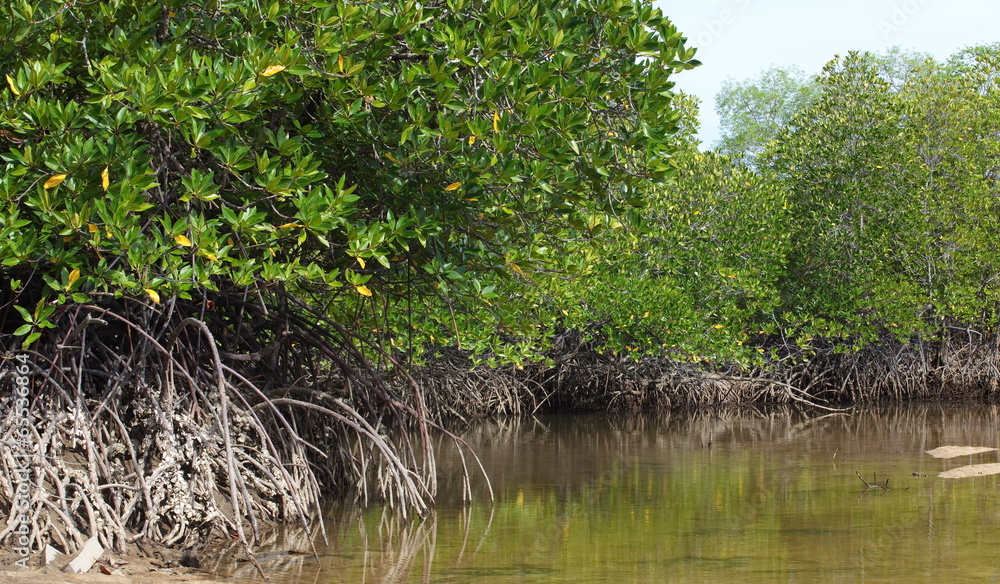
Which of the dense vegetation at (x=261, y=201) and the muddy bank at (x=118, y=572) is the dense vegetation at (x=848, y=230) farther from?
the muddy bank at (x=118, y=572)

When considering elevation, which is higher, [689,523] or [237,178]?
[237,178]

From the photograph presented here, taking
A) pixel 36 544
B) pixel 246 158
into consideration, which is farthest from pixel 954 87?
pixel 36 544

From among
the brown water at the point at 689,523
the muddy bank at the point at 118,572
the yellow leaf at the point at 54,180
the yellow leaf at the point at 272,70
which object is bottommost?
the brown water at the point at 689,523

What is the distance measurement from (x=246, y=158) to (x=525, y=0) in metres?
1.50

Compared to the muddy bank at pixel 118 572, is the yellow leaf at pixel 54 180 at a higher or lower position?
higher

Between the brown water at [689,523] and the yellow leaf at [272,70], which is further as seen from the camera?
the brown water at [689,523]

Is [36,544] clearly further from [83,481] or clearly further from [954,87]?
[954,87]

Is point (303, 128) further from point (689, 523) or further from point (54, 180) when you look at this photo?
point (689, 523)

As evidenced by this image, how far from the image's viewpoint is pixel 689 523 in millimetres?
5574

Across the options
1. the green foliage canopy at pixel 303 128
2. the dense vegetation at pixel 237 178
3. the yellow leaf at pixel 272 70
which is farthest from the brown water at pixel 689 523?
the yellow leaf at pixel 272 70

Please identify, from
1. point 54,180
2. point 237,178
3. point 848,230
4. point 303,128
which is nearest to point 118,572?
point 54,180

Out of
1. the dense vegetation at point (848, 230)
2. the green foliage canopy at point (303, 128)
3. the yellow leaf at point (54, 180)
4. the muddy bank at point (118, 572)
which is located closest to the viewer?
the muddy bank at point (118, 572)

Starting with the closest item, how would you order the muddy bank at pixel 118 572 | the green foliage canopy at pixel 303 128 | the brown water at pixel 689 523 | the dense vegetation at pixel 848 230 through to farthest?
the muddy bank at pixel 118 572 < the green foliage canopy at pixel 303 128 < the brown water at pixel 689 523 < the dense vegetation at pixel 848 230

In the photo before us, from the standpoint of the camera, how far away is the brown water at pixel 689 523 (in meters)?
4.49
